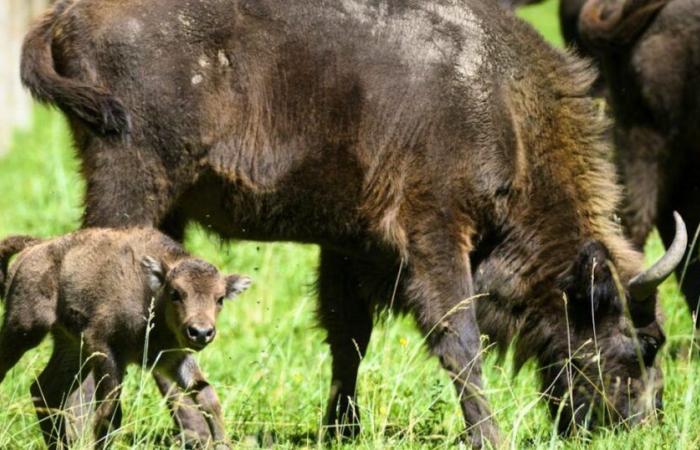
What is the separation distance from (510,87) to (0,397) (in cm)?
288

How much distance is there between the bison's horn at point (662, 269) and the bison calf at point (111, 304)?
6.51 ft

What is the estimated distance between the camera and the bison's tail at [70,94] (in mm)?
6199

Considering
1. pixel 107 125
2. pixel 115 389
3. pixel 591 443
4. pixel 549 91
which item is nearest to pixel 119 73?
pixel 107 125

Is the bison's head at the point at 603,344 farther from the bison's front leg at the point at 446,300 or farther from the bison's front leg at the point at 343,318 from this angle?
the bison's front leg at the point at 343,318

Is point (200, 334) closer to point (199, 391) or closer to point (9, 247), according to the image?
point (199, 391)

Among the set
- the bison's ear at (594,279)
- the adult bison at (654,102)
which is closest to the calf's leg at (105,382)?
the bison's ear at (594,279)

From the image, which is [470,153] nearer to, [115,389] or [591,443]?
[591,443]

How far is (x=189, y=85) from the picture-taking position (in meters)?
6.50

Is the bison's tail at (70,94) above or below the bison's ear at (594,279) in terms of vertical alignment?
above

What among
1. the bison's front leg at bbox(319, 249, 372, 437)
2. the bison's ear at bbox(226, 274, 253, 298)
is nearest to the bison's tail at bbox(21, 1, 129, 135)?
the bison's ear at bbox(226, 274, 253, 298)

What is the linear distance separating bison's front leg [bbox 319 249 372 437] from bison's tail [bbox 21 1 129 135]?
1680 mm

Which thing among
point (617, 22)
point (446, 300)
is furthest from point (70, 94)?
point (617, 22)

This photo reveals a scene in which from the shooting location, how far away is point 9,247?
21.6 feet

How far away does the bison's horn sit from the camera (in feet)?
21.5
